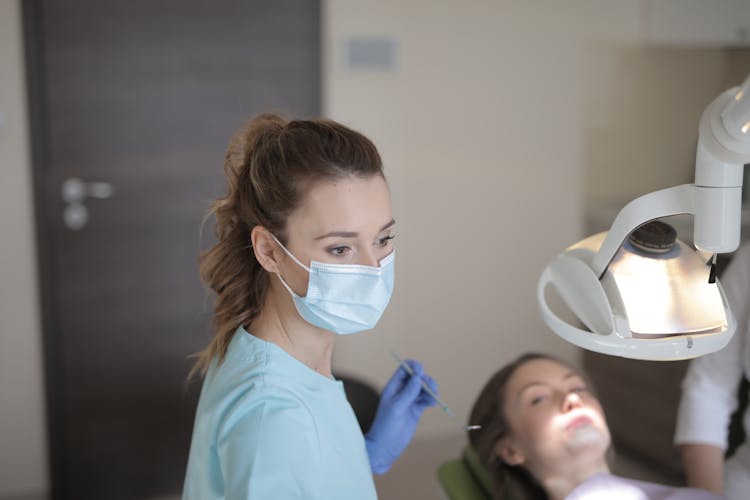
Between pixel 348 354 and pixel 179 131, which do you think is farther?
pixel 348 354

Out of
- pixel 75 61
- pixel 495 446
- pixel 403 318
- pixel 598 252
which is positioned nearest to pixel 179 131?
pixel 75 61

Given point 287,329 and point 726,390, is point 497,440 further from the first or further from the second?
point 287,329

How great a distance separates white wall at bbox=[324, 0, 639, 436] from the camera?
2971mm

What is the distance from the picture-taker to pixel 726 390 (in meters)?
1.78

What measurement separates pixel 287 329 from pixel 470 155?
1.87 m

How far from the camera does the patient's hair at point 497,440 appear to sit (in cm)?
184

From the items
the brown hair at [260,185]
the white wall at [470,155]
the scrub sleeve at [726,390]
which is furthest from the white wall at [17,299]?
the scrub sleeve at [726,390]

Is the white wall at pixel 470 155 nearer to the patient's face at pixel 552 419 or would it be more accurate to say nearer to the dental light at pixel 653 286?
the patient's face at pixel 552 419

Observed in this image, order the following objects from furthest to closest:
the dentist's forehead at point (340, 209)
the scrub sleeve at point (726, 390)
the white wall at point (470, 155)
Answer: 1. the white wall at point (470, 155)
2. the scrub sleeve at point (726, 390)
3. the dentist's forehead at point (340, 209)

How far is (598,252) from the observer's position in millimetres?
1070

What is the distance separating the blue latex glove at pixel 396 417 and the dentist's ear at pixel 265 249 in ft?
1.28

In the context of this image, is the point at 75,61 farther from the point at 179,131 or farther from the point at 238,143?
the point at 238,143

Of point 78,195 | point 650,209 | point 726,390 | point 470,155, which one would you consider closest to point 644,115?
point 470,155

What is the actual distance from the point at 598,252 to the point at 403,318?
82.3 inches
